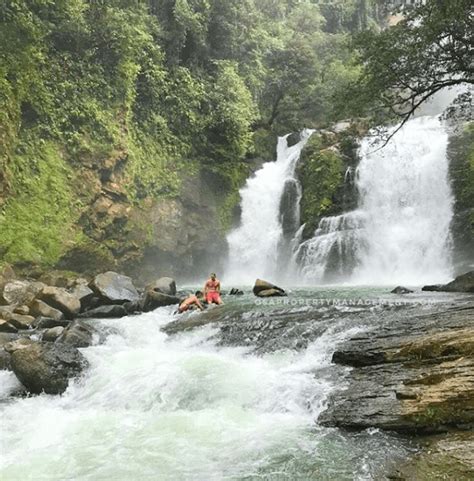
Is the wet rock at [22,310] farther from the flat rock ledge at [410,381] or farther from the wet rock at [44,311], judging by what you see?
the flat rock ledge at [410,381]

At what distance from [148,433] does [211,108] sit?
2049 centimetres

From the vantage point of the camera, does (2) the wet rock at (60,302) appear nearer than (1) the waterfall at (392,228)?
Yes

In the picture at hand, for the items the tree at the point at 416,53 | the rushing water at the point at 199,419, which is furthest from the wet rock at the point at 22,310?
the tree at the point at 416,53

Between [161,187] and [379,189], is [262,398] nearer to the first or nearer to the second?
[161,187]

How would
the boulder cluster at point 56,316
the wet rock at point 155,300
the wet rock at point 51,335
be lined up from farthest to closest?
the wet rock at point 155,300
the wet rock at point 51,335
the boulder cluster at point 56,316

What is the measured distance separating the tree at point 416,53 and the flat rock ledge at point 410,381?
26.0 ft

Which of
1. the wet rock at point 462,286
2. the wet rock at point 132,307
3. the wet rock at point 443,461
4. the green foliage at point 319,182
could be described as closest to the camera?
the wet rock at point 443,461

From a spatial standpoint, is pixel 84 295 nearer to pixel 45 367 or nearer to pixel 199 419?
pixel 45 367

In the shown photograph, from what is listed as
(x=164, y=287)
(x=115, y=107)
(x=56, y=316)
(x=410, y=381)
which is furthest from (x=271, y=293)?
(x=115, y=107)

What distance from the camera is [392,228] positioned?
2152cm

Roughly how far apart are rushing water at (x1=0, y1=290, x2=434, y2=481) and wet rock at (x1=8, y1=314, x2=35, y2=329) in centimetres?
308

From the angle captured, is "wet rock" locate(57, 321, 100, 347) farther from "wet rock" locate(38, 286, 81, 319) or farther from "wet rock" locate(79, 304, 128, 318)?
"wet rock" locate(79, 304, 128, 318)

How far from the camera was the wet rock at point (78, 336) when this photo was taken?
963cm

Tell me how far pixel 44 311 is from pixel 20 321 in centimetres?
79
